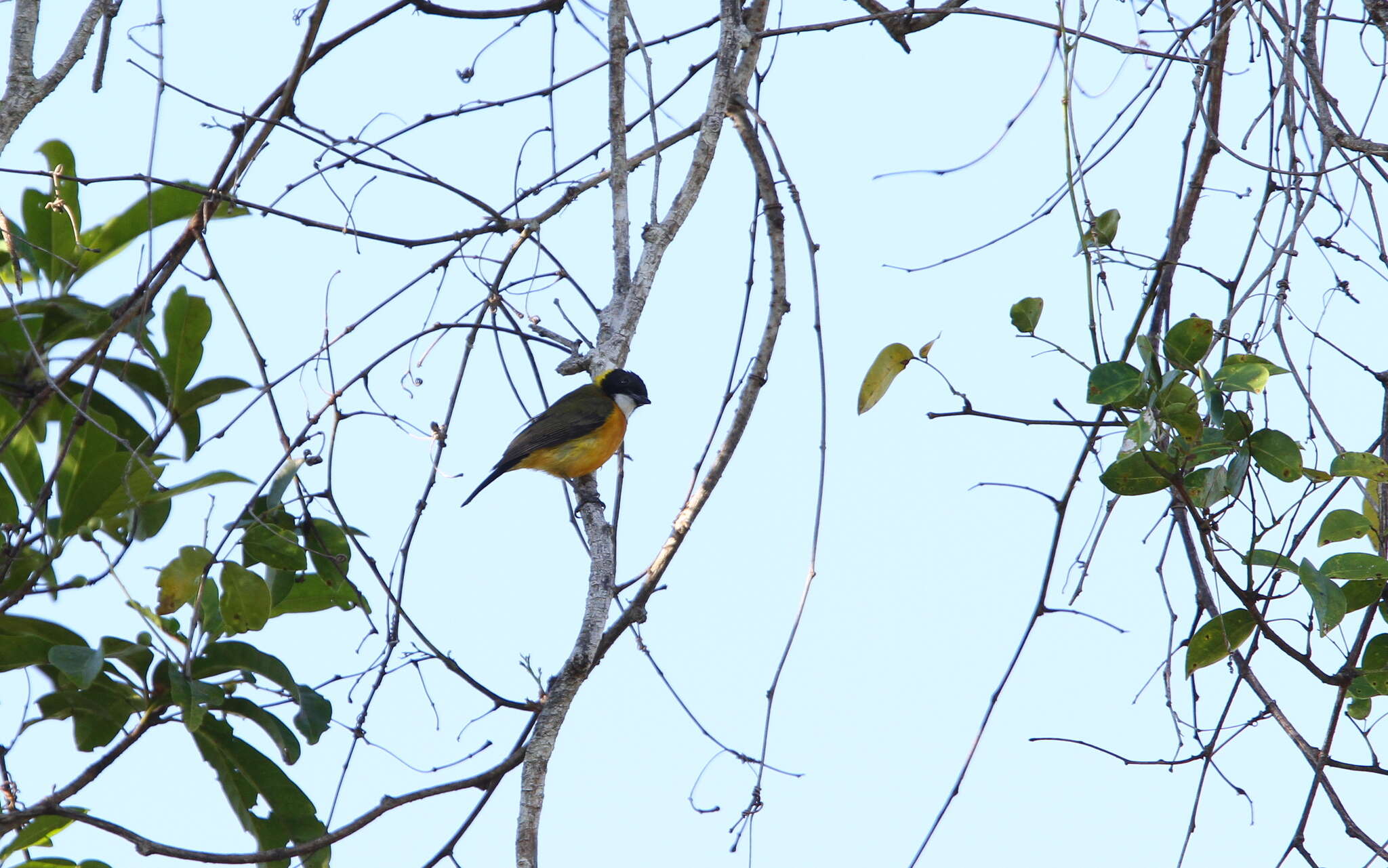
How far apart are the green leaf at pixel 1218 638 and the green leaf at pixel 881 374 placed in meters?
0.80

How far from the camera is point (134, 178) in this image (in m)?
2.76

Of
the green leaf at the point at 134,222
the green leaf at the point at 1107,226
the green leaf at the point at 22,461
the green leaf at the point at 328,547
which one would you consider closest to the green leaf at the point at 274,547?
the green leaf at the point at 328,547

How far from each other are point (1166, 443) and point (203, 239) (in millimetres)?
2105

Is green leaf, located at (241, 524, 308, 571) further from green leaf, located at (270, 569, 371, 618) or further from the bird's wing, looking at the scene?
the bird's wing

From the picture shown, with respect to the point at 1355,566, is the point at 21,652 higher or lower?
higher

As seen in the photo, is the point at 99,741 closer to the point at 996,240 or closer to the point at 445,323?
the point at 445,323

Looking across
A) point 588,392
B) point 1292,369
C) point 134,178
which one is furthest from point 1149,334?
point 588,392

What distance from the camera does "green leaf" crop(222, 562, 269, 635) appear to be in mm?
2838

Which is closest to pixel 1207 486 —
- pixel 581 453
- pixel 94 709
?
pixel 94 709

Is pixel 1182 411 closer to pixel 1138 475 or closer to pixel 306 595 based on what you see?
pixel 1138 475

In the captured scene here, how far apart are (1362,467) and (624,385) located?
380cm

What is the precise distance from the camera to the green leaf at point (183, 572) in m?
2.66

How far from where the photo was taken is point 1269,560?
87.5 inches

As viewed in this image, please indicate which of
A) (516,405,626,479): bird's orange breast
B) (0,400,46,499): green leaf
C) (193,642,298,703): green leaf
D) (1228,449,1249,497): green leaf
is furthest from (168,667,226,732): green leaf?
(516,405,626,479): bird's orange breast
